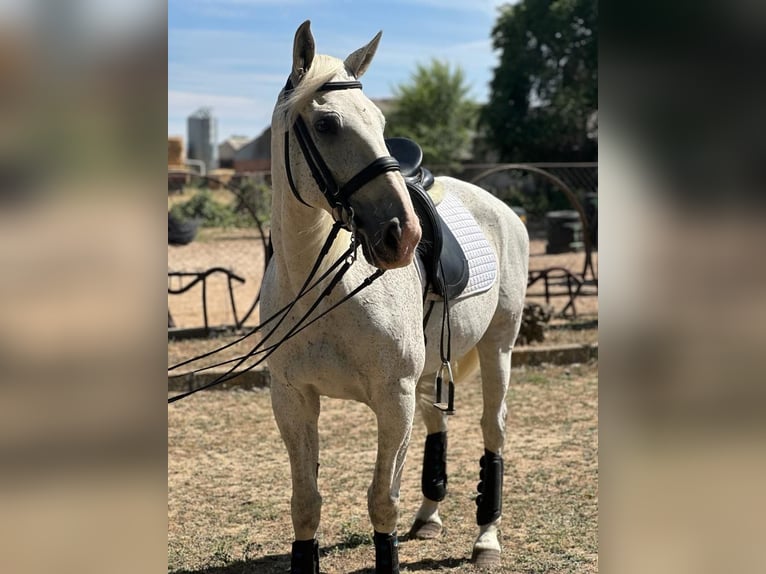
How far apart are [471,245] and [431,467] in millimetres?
1173

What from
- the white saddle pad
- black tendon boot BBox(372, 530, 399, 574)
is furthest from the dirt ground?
black tendon boot BBox(372, 530, 399, 574)

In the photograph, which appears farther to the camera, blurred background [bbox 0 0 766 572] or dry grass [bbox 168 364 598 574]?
dry grass [bbox 168 364 598 574]

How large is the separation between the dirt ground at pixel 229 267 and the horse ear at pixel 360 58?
24.9ft

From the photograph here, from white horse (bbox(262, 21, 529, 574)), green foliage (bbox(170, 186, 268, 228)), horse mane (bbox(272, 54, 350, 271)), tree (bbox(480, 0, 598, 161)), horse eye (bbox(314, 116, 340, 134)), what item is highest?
tree (bbox(480, 0, 598, 161))

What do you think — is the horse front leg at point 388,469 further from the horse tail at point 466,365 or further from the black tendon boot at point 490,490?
the horse tail at point 466,365

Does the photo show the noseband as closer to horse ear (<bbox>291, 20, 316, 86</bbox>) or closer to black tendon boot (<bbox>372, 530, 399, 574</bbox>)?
horse ear (<bbox>291, 20, 316, 86</bbox>)

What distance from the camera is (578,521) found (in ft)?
13.8

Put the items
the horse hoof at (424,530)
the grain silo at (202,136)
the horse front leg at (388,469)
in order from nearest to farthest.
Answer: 1. the horse front leg at (388,469)
2. the horse hoof at (424,530)
3. the grain silo at (202,136)

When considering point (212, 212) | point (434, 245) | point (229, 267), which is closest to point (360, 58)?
point (434, 245)

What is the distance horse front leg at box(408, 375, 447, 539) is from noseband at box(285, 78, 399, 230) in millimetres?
1830

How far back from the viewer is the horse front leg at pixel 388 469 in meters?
2.82

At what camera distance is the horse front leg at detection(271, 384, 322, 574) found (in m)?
2.93

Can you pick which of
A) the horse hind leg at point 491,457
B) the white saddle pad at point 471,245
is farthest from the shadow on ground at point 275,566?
the white saddle pad at point 471,245
